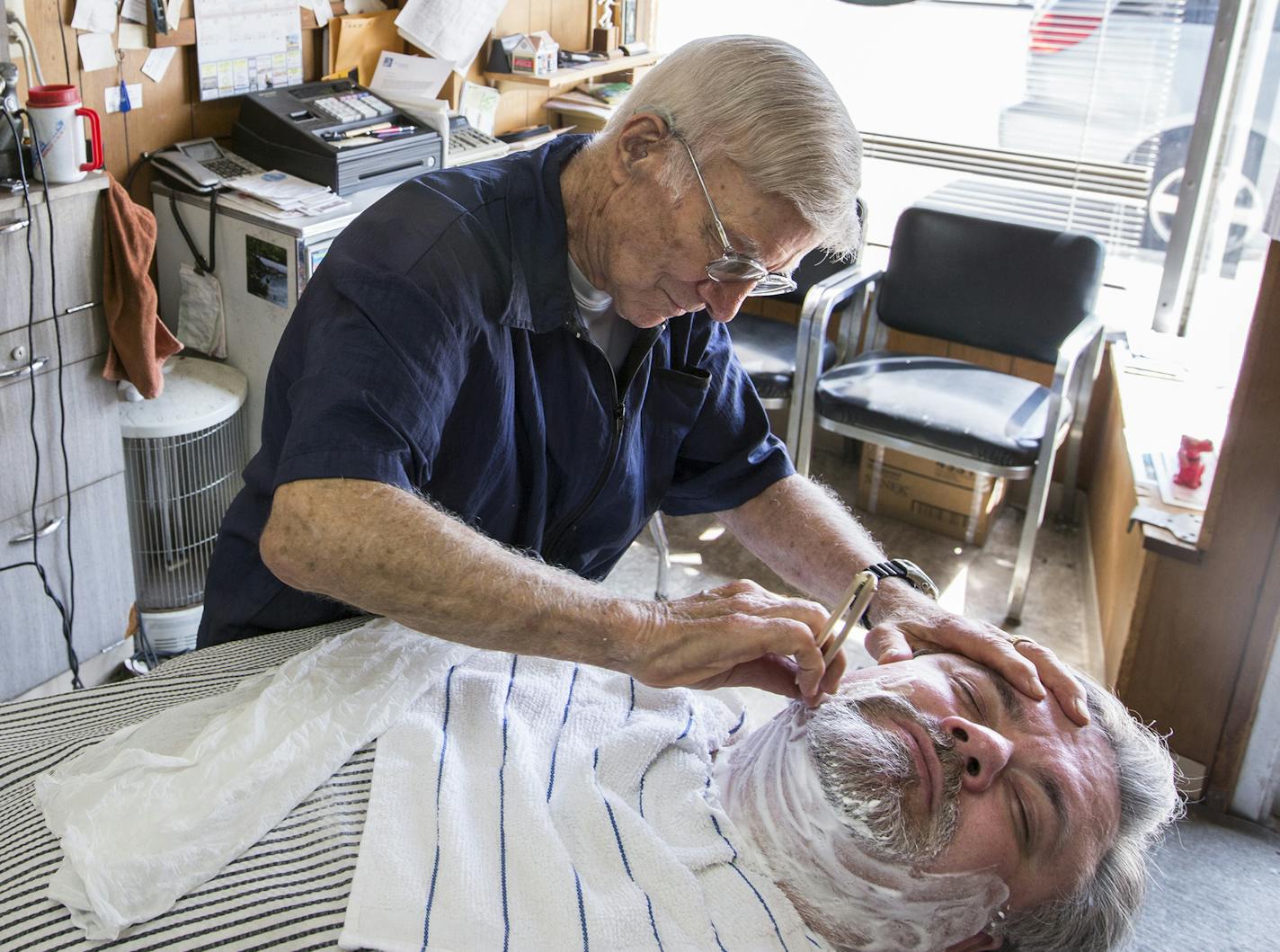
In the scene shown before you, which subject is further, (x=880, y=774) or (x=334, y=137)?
(x=334, y=137)

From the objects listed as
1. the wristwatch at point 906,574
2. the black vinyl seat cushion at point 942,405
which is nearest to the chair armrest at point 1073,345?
the black vinyl seat cushion at point 942,405

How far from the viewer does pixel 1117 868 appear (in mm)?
1303

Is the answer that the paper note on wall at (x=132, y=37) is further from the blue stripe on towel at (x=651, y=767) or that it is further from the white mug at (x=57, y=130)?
the blue stripe on towel at (x=651, y=767)

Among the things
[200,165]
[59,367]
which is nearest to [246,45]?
[200,165]

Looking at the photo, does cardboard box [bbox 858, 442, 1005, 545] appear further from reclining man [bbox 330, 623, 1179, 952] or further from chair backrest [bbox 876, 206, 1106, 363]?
reclining man [bbox 330, 623, 1179, 952]

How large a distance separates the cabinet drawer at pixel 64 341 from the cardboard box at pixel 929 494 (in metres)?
2.39

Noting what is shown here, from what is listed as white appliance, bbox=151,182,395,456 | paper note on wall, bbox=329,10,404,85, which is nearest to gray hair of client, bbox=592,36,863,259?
white appliance, bbox=151,182,395,456

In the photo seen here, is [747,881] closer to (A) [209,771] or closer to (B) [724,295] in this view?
(A) [209,771]

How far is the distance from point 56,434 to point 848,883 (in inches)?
79.5

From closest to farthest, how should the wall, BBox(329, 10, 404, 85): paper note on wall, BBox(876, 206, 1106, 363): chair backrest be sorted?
1. the wall
2. BBox(329, 10, 404, 85): paper note on wall
3. BBox(876, 206, 1106, 363): chair backrest

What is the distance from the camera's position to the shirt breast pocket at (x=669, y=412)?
5.33ft

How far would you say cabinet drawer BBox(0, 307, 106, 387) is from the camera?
2.32 meters

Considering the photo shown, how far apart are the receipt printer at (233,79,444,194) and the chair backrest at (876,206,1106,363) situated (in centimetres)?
151

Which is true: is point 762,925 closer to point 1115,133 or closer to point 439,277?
point 439,277
